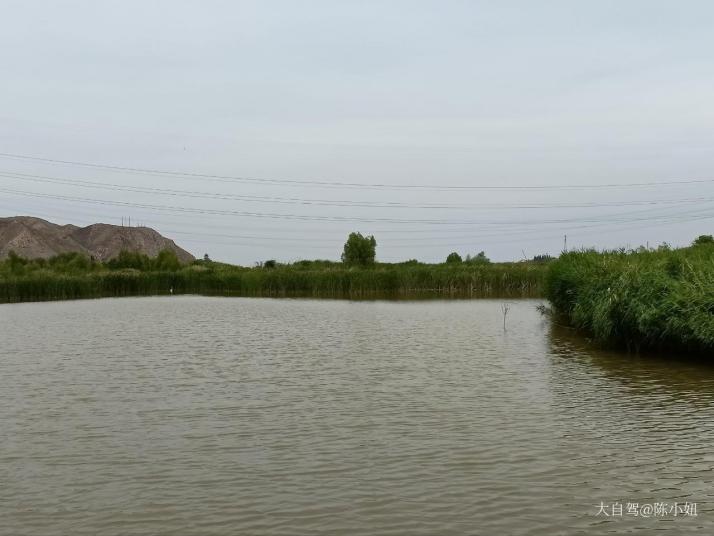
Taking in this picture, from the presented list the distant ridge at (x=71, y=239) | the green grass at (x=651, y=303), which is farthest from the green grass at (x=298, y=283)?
the distant ridge at (x=71, y=239)

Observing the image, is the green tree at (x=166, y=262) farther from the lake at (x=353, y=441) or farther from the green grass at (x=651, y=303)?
the green grass at (x=651, y=303)

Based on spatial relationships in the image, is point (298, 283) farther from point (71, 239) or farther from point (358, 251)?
point (71, 239)

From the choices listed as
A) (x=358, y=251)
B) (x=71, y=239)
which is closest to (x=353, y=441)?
(x=358, y=251)

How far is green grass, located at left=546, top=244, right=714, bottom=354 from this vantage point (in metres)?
16.3

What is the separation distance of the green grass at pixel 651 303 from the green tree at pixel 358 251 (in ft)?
169

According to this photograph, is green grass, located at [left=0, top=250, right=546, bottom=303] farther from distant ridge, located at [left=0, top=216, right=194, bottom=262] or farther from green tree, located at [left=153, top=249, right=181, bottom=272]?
distant ridge, located at [left=0, top=216, right=194, bottom=262]

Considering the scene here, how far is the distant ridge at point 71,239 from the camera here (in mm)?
147125

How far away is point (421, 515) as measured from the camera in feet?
23.6

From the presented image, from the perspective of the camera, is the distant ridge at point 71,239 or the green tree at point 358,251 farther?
the distant ridge at point 71,239

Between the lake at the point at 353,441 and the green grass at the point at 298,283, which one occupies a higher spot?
the green grass at the point at 298,283

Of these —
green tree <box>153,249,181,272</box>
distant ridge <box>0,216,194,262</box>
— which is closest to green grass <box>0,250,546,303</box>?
green tree <box>153,249,181,272</box>

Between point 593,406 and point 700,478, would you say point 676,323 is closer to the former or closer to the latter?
point 593,406

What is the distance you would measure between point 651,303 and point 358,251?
2275 inches

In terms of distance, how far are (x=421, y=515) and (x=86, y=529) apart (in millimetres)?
3379
